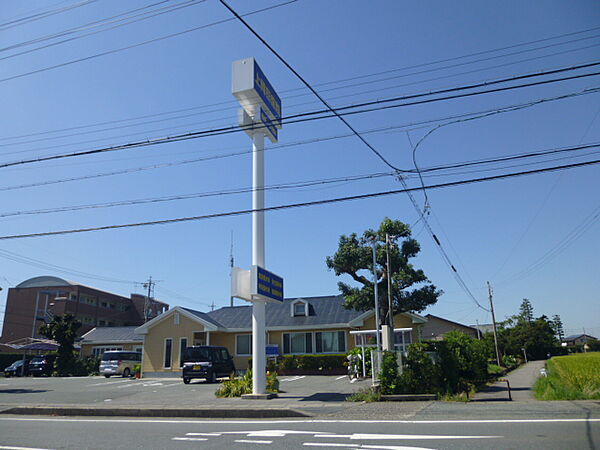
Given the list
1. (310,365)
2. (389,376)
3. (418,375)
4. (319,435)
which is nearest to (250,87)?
(389,376)

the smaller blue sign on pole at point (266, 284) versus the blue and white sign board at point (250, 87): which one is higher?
the blue and white sign board at point (250, 87)

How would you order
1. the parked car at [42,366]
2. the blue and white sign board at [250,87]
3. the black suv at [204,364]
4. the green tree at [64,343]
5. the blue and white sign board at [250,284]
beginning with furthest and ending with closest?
the green tree at [64,343], the parked car at [42,366], the black suv at [204,364], the blue and white sign board at [250,87], the blue and white sign board at [250,284]

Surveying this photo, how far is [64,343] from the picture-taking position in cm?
3519

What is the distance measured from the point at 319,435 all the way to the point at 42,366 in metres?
32.9

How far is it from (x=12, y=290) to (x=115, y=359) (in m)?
39.8

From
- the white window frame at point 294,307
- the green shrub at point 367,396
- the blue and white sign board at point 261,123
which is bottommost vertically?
the green shrub at point 367,396

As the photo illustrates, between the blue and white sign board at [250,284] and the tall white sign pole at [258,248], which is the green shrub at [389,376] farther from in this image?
the blue and white sign board at [250,284]

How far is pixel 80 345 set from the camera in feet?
138

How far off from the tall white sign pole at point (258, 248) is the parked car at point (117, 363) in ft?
63.6

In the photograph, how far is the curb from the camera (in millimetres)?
11766

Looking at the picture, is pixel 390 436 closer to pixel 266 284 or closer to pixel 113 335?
pixel 266 284

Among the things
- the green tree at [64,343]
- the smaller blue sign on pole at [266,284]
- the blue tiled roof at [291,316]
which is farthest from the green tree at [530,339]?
the smaller blue sign on pole at [266,284]

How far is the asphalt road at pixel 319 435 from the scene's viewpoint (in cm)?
731

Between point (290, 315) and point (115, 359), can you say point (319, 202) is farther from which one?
point (115, 359)
